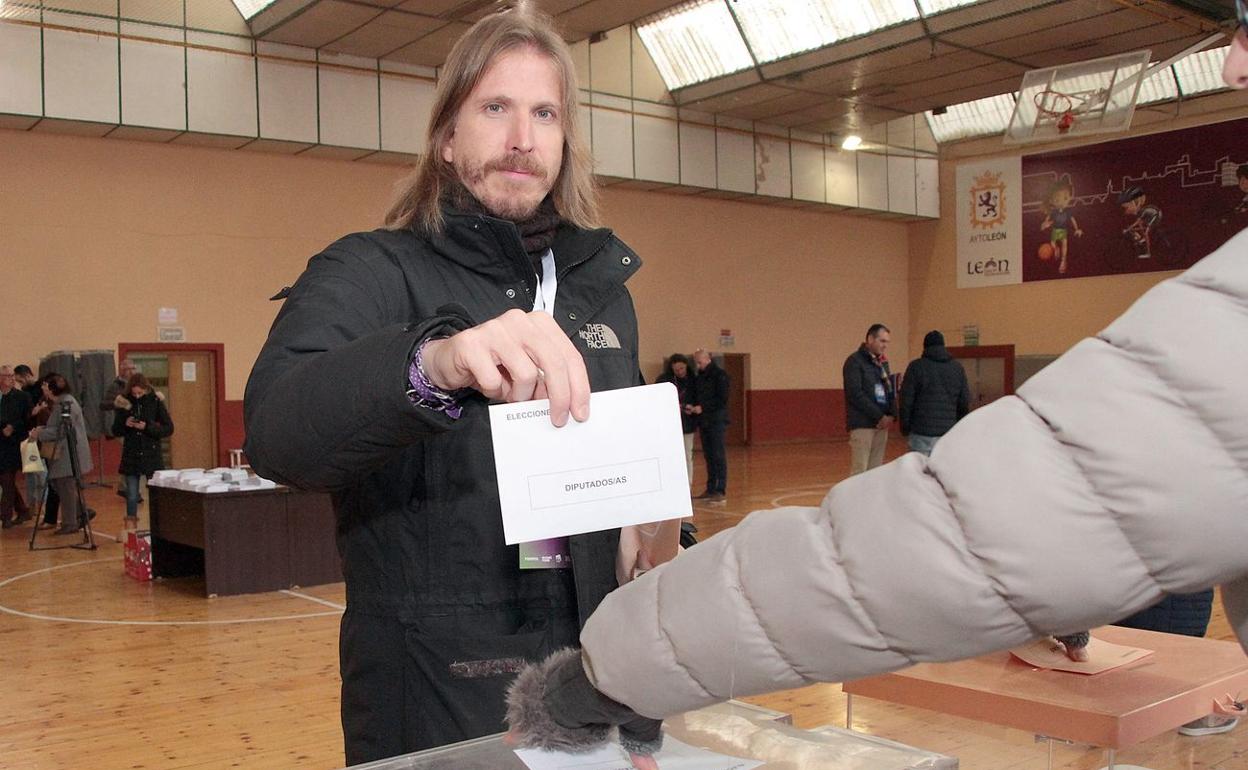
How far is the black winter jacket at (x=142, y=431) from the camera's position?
432 inches

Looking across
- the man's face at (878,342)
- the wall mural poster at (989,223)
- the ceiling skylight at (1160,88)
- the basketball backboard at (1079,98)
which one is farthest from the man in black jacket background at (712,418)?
the ceiling skylight at (1160,88)

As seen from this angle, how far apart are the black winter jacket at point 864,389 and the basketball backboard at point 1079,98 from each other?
219 inches

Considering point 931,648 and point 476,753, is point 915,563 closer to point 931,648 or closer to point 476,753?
point 931,648

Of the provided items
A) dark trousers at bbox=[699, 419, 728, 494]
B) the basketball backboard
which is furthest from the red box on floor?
the basketball backboard

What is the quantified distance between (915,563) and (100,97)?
15.8m

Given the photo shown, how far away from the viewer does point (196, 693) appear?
19.5ft

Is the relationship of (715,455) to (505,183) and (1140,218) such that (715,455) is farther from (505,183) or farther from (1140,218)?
(505,183)

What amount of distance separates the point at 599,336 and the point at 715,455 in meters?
12.1

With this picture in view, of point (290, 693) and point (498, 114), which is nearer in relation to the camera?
point (498, 114)

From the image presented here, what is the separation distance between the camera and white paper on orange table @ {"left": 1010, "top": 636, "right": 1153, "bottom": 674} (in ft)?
9.73

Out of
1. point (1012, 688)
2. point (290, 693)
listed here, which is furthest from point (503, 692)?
point (290, 693)

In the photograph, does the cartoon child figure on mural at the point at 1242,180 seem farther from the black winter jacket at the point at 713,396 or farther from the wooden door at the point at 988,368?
the black winter jacket at the point at 713,396

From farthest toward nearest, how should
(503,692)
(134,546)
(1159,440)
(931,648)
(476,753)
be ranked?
(134,546) → (503,692) → (476,753) → (931,648) → (1159,440)

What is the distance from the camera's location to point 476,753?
1.49 metres
